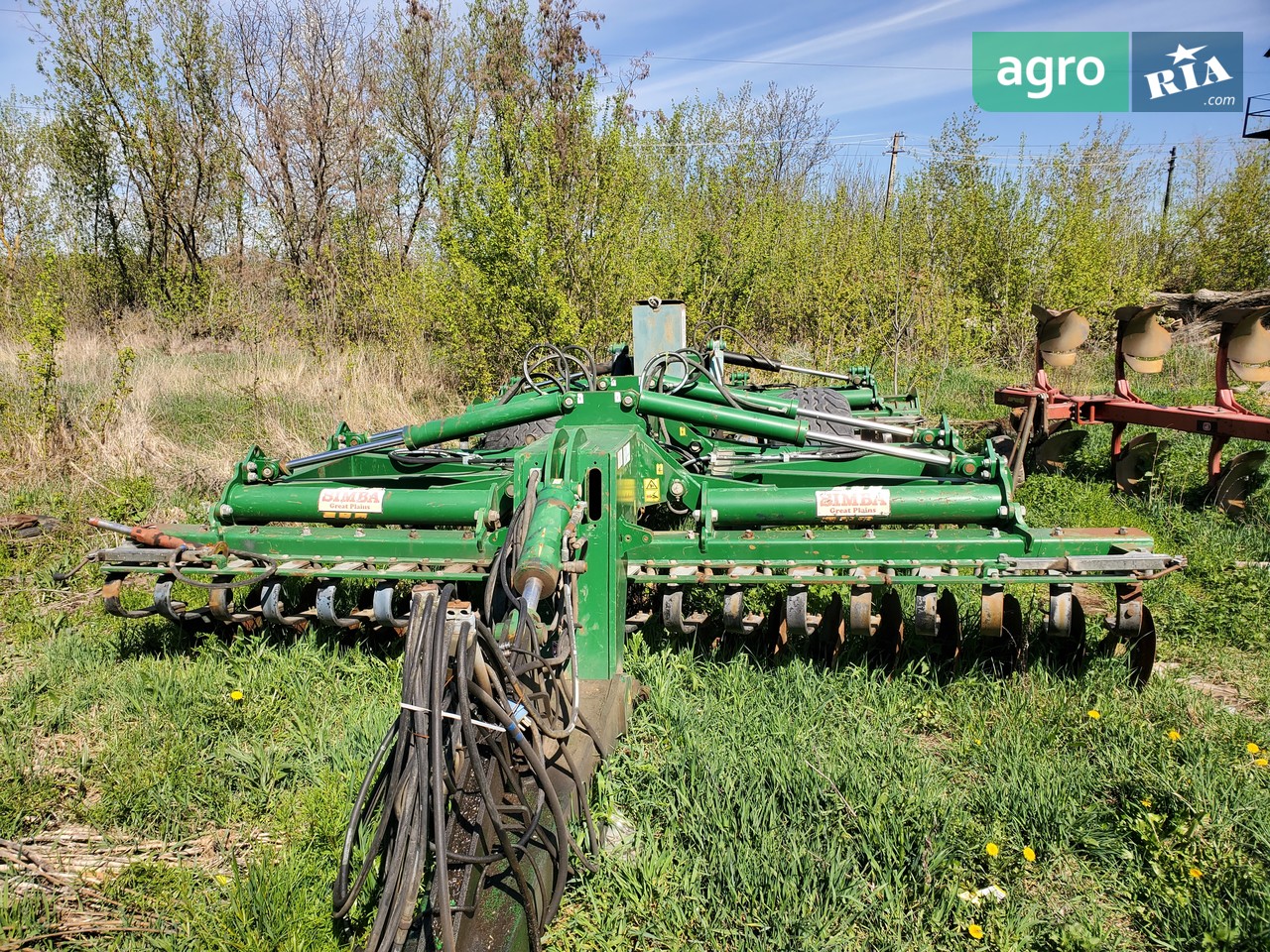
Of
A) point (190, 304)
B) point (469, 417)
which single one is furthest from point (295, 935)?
point (190, 304)

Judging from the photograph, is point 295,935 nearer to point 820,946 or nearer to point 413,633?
point 413,633

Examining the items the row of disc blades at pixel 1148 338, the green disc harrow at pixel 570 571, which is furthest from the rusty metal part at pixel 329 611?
the row of disc blades at pixel 1148 338

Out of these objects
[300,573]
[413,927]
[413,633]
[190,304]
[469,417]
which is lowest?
[413,927]

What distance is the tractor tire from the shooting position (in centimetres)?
664

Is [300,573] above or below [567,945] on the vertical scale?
above

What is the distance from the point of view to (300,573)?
4098 millimetres

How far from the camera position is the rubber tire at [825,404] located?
6348mm

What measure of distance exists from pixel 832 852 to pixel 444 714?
62.5 inches

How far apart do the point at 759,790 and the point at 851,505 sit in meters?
1.60

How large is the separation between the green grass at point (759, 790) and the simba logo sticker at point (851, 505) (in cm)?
77

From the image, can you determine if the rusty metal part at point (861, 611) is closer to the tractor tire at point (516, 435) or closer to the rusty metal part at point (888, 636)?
the rusty metal part at point (888, 636)

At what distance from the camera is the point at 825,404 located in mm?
6785

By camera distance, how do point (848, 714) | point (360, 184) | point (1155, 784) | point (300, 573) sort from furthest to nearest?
point (360, 184) → point (300, 573) → point (848, 714) → point (1155, 784)

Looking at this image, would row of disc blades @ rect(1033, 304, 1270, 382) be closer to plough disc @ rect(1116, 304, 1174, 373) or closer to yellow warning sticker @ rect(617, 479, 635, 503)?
plough disc @ rect(1116, 304, 1174, 373)
